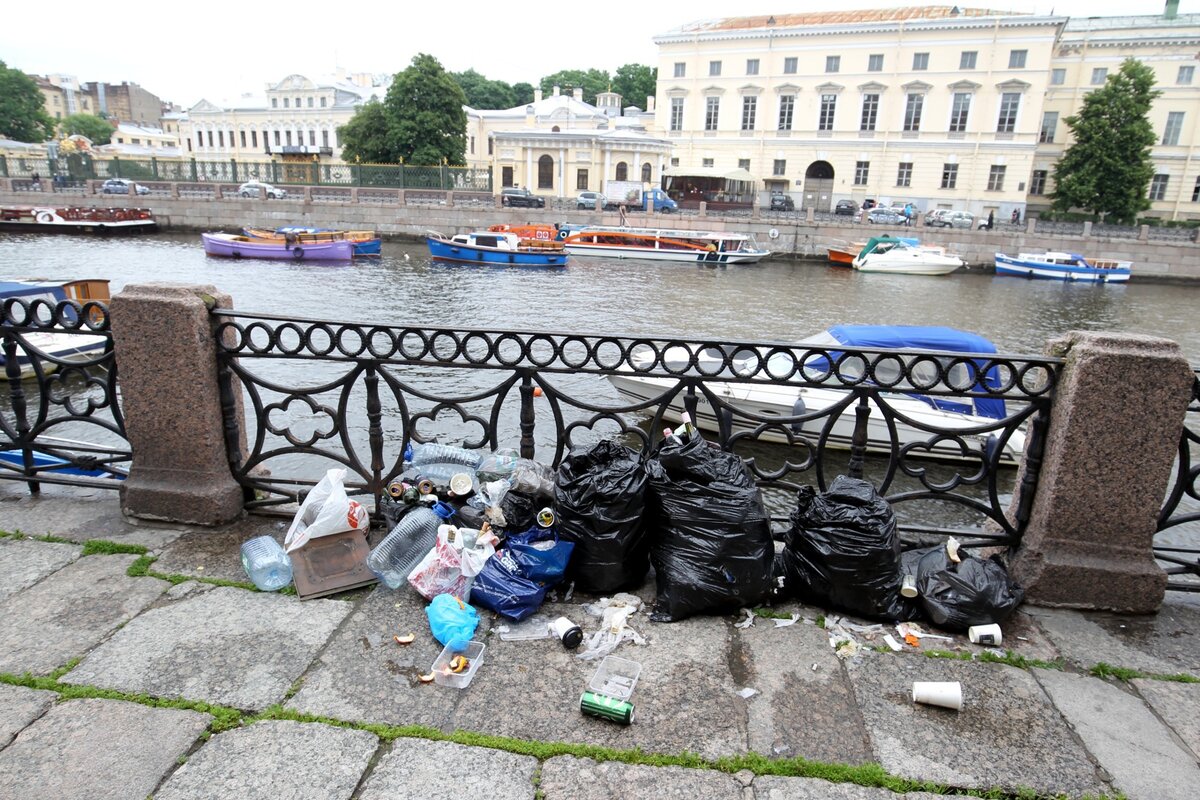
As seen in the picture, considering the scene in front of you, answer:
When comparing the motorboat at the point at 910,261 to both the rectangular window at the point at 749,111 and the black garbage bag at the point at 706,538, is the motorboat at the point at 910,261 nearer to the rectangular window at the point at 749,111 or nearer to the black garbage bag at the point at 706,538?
the rectangular window at the point at 749,111

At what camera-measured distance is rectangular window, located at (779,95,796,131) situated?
175 ft

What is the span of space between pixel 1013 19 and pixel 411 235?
38.8m

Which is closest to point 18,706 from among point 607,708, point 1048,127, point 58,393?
point 607,708

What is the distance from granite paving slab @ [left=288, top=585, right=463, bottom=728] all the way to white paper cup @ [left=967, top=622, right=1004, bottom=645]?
6.46 feet

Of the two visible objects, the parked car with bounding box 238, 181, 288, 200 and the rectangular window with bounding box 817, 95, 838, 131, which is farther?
the rectangular window with bounding box 817, 95, 838, 131

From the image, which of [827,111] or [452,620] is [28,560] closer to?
[452,620]

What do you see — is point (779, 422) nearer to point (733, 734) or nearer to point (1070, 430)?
point (1070, 430)

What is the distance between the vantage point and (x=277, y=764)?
2.26 metres

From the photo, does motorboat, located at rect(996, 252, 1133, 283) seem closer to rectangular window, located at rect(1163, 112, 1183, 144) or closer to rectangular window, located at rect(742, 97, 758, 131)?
rectangular window, located at rect(1163, 112, 1183, 144)

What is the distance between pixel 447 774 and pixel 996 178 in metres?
56.2

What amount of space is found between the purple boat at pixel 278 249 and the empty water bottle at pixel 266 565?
98.2 ft

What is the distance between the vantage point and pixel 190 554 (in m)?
3.53

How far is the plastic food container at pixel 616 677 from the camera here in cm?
264

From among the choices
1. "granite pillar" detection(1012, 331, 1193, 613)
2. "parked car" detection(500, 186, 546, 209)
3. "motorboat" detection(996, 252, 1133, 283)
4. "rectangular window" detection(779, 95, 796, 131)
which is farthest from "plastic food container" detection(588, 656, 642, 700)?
"rectangular window" detection(779, 95, 796, 131)
